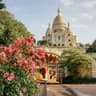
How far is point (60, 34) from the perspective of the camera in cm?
13525

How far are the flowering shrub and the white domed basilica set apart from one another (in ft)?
390

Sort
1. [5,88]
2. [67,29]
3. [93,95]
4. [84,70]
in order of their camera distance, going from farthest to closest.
Answer: [67,29] → [84,70] → [93,95] → [5,88]

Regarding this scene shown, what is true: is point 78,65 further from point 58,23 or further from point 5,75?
point 58,23

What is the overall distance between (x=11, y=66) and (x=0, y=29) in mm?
30536

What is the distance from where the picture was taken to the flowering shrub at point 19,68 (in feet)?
28.9

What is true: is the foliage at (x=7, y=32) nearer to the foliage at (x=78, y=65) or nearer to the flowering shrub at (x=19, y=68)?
the foliage at (x=78, y=65)

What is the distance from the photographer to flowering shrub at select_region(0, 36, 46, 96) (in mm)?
8812

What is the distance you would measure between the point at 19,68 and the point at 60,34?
126 m

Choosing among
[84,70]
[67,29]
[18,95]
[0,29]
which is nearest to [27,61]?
[18,95]

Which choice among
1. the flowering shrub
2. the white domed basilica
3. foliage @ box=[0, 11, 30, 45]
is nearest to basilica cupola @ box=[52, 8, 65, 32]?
the white domed basilica

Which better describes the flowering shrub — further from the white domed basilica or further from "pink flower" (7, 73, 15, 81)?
the white domed basilica

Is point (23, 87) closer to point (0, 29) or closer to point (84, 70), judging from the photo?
point (0, 29)

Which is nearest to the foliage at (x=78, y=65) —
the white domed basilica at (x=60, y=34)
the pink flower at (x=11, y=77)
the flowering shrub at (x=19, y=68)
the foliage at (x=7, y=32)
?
the foliage at (x=7, y=32)

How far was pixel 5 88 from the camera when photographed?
28.8 feet
